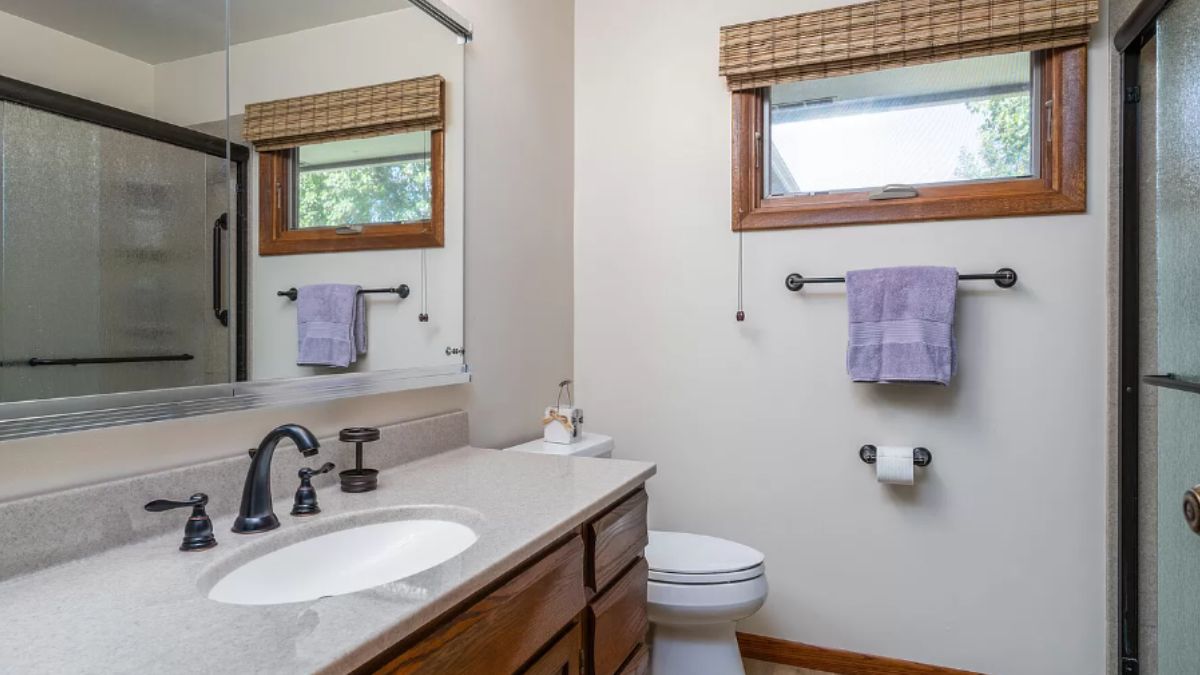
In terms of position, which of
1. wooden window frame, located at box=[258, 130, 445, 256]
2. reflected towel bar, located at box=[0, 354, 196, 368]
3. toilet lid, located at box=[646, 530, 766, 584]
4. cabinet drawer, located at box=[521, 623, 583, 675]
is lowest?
toilet lid, located at box=[646, 530, 766, 584]

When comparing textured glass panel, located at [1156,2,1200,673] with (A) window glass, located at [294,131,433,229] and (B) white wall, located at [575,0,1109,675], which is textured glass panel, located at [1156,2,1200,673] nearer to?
(B) white wall, located at [575,0,1109,675]

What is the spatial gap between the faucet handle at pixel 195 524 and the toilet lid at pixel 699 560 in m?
1.08

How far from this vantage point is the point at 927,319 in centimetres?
189

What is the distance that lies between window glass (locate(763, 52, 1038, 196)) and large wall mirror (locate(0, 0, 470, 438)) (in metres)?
1.18

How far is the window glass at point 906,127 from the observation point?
6.48 feet

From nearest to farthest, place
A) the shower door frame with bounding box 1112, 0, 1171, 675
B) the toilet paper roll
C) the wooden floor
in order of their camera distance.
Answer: the shower door frame with bounding box 1112, 0, 1171, 675, the toilet paper roll, the wooden floor

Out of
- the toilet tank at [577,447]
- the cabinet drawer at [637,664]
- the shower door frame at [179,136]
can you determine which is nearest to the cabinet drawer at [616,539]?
the cabinet drawer at [637,664]

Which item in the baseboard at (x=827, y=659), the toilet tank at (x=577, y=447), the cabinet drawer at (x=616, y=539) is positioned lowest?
the baseboard at (x=827, y=659)

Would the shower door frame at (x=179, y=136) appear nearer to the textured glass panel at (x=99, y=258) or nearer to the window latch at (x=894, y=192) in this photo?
the textured glass panel at (x=99, y=258)

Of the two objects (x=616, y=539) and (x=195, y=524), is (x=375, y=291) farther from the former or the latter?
(x=616, y=539)

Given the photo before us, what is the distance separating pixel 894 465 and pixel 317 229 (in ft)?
5.63

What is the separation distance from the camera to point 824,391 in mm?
2117

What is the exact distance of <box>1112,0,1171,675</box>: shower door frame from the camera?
5.60ft

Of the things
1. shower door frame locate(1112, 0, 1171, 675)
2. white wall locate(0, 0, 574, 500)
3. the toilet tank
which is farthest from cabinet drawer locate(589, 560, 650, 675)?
shower door frame locate(1112, 0, 1171, 675)
